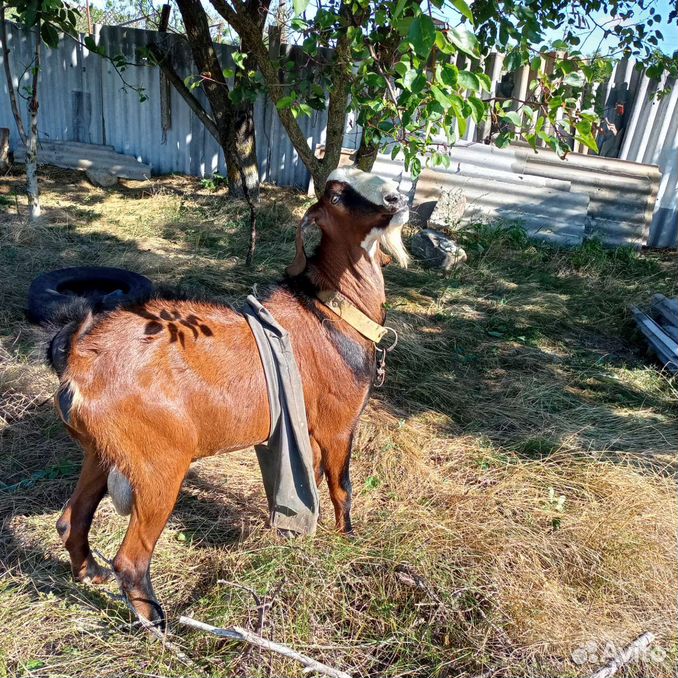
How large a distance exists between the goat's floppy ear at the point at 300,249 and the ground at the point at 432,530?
42 centimetres

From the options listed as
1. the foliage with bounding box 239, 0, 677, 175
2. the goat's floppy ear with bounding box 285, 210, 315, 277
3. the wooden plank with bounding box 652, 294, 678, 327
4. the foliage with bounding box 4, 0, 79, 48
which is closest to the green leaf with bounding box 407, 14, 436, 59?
the foliage with bounding box 239, 0, 677, 175

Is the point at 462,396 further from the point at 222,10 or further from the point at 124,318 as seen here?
the point at 222,10

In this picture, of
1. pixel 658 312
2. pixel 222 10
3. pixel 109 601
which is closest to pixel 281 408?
pixel 109 601

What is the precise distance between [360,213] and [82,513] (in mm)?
1728

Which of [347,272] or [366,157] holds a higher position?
[366,157]

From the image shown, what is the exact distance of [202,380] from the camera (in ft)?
7.02

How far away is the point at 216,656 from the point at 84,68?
9507 mm

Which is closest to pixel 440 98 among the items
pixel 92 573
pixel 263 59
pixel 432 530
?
pixel 432 530

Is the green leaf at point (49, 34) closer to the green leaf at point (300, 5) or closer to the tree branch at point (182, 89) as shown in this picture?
the tree branch at point (182, 89)

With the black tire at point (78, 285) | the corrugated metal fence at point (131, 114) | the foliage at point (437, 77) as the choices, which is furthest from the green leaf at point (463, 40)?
the corrugated metal fence at point (131, 114)

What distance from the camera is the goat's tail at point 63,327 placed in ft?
6.82

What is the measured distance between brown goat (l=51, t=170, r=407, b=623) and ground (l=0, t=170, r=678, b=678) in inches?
10.4

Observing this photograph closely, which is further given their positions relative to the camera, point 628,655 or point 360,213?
point 360,213

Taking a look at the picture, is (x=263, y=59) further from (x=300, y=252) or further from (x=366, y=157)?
(x=300, y=252)
